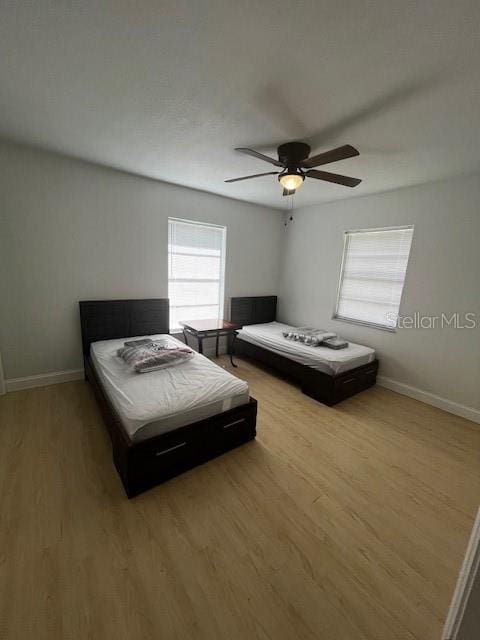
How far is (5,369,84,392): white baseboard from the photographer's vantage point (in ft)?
9.21

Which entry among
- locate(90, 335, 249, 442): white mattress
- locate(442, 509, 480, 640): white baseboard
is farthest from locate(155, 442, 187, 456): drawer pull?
locate(442, 509, 480, 640): white baseboard

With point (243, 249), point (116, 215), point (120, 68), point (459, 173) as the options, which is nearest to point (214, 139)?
point (120, 68)

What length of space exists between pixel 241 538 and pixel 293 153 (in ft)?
9.09

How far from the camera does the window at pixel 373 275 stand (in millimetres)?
3287

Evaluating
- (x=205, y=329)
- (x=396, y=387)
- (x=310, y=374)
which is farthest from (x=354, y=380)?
(x=205, y=329)

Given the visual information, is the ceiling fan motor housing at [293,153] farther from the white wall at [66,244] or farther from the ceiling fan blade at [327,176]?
the white wall at [66,244]

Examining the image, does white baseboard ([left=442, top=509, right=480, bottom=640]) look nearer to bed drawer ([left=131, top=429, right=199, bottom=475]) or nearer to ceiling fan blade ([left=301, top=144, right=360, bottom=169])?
bed drawer ([left=131, top=429, right=199, bottom=475])

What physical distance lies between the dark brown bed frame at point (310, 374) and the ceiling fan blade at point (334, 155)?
210 centimetres

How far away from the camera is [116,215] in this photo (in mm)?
3107

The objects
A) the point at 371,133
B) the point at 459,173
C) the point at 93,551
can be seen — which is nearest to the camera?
the point at 93,551

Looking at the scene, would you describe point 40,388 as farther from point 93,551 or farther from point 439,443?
point 439,443

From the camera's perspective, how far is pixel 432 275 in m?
2.96

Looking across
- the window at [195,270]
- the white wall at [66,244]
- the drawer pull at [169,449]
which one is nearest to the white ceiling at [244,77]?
the white wall at [66,244]

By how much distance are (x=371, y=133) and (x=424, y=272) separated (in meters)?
1.82
